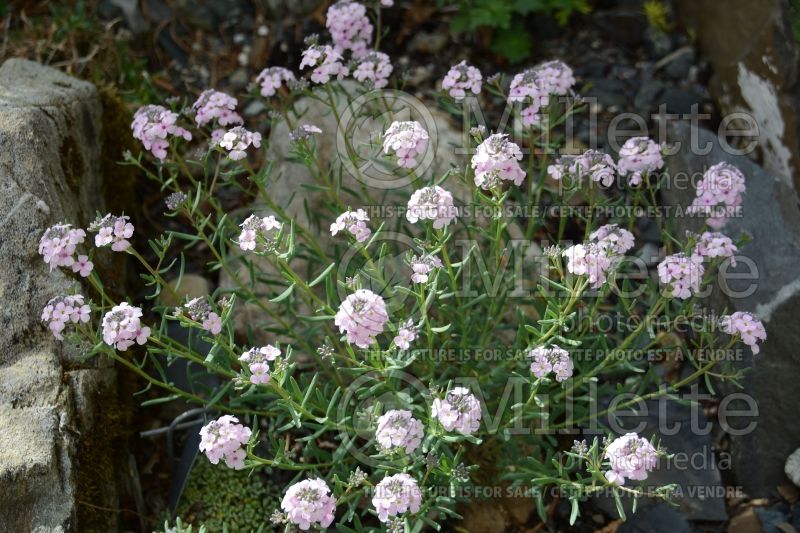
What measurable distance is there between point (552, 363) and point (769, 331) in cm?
134

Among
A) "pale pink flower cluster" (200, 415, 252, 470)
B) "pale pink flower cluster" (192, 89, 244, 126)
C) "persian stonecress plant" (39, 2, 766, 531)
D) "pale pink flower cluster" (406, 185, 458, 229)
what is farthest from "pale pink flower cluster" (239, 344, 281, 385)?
"pale pink flower cluster" (192, 89, 244, 126)

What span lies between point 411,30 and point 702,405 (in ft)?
10.1

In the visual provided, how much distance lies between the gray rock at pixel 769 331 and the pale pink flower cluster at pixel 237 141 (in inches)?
75.6

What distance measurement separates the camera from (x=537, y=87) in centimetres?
384

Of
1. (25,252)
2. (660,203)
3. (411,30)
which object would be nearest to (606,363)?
(660,203)

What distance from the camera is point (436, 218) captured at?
328 centimetres

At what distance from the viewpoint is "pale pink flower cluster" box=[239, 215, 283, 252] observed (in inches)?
130

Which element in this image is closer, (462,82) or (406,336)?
(406,336)

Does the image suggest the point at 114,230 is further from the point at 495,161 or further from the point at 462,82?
the point at 462,82

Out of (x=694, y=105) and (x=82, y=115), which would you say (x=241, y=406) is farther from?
(x=694, y=105)

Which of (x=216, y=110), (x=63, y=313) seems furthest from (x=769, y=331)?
(x=63, y=313)

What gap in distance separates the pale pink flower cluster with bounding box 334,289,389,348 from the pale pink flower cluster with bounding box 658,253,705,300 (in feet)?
3.75

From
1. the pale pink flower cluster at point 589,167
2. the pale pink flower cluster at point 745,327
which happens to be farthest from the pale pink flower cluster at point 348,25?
the pale pink flower cluster at point 745,327

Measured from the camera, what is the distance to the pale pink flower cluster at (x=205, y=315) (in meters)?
3.27
